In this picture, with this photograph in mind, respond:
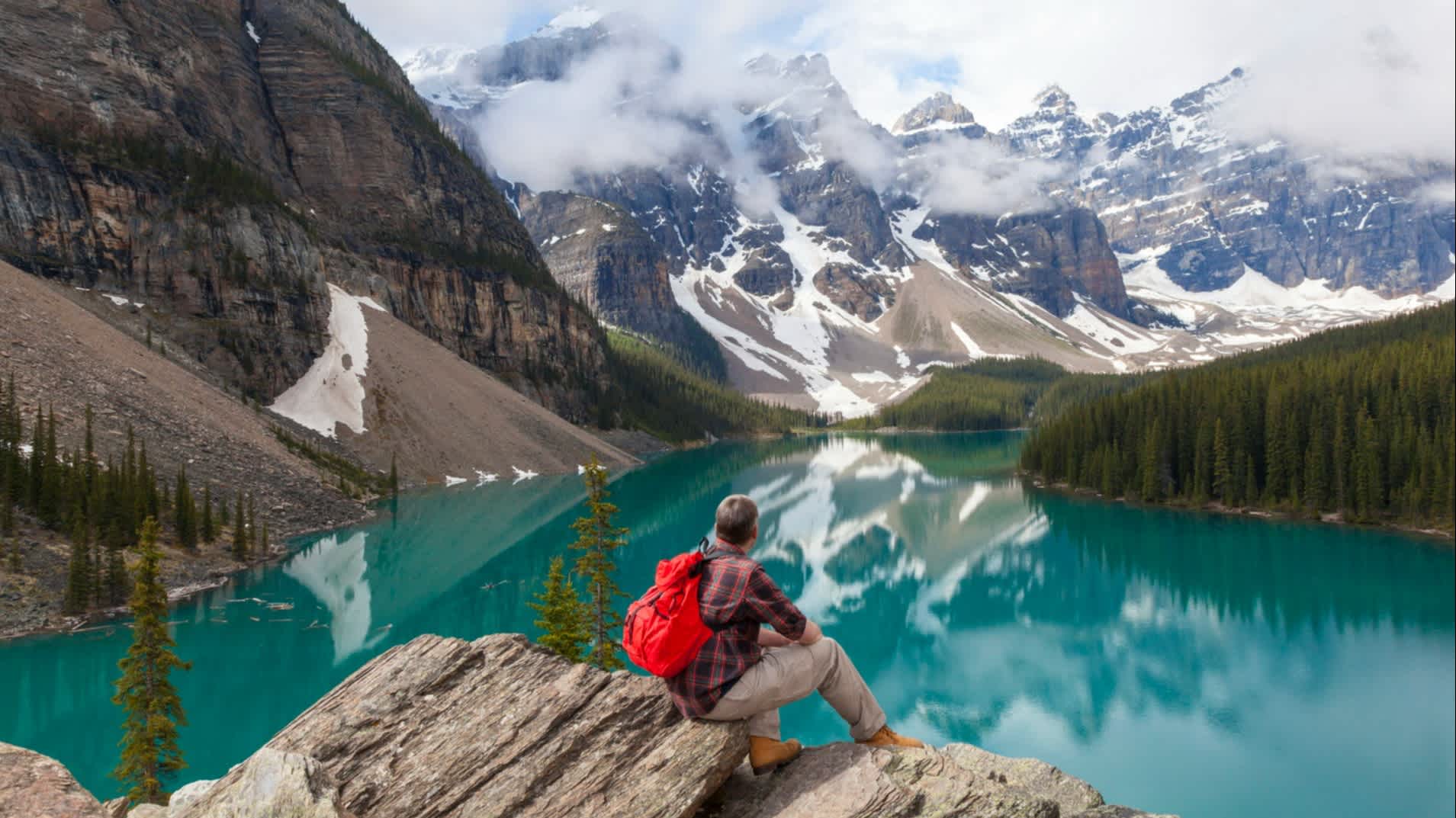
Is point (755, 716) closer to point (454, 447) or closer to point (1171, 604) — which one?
point (1171, 604)

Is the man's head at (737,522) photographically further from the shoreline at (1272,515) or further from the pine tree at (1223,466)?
the pine tree at (1223,466)

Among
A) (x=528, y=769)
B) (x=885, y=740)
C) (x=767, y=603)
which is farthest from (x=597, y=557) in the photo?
(x=767, y=603)

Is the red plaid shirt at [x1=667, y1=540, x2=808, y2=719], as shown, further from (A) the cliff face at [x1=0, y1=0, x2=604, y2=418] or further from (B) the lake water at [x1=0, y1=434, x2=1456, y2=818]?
(A) the cliff face at [x1=0, y1=0, x2=604, y2=418]

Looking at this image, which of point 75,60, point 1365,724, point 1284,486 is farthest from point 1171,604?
point 75,60

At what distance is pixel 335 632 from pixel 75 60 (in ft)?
221

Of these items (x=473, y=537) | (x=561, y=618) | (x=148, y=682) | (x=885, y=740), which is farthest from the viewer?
(x=473, y=537)

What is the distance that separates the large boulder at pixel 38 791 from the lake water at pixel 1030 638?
46.5 feet

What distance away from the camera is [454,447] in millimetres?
71125

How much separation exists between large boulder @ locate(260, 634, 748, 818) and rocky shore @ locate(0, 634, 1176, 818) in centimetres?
1

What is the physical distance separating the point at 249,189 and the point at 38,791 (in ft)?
274

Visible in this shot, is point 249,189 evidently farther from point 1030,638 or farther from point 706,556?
point 706,556

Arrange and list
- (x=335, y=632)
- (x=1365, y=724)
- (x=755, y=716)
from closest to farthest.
→ 1. (x=755, y=716)
2. (x=1365, y=724)
3. (x=335, y=632)

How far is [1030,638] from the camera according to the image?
98.6ft

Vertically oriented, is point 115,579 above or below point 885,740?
below
